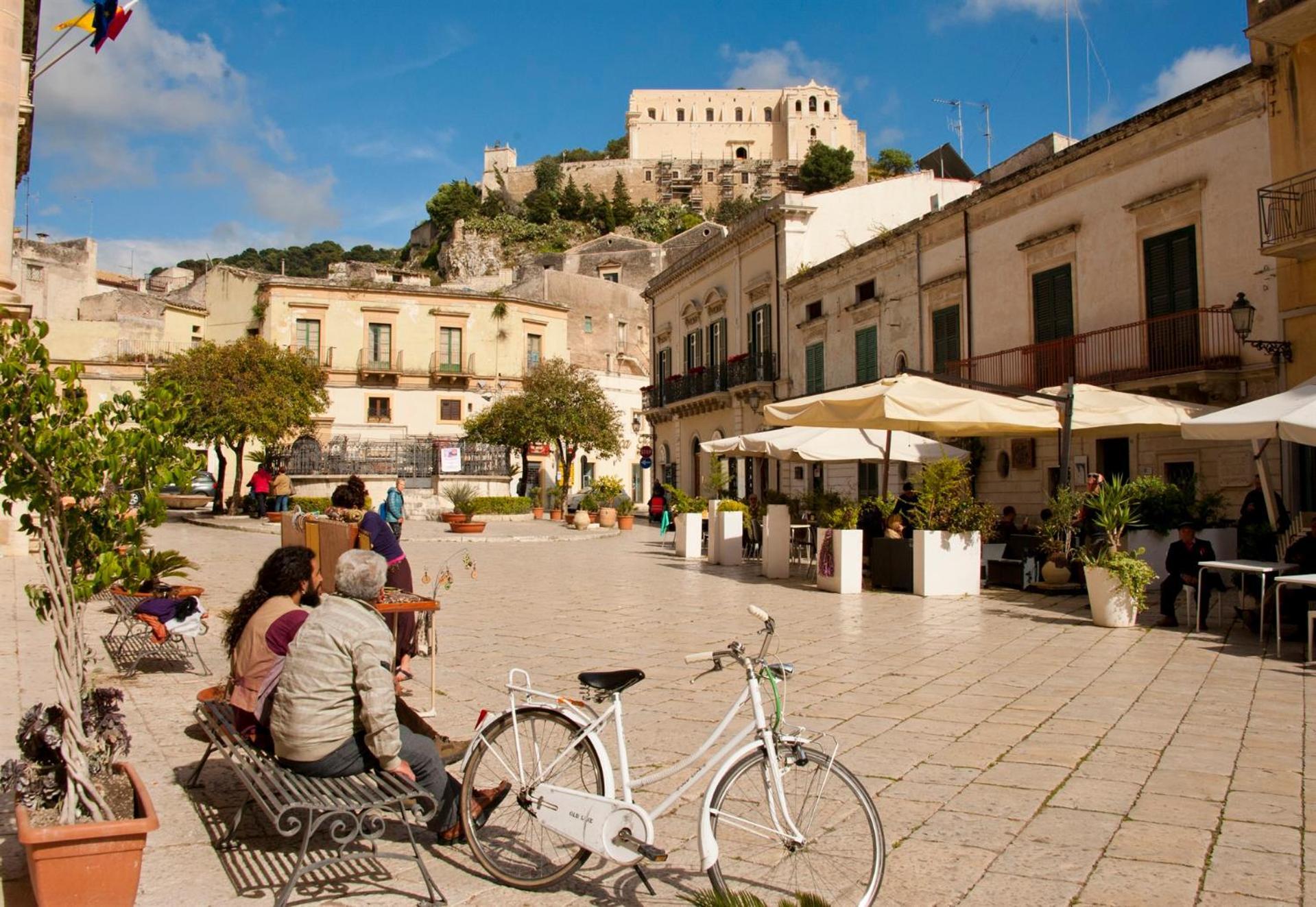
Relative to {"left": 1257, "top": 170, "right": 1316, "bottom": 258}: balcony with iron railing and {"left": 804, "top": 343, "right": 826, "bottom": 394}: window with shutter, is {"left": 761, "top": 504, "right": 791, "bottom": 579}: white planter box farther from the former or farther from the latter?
{"left": 804, "top": 343, "right": 826, "bottom": 394}: window with shutter

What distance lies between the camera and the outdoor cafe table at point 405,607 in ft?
18.5

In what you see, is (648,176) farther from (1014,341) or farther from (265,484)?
(1014,341)

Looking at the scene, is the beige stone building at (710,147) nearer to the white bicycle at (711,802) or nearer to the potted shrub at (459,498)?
the potted shrub at (459,498)

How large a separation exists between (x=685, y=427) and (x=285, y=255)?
273 feet

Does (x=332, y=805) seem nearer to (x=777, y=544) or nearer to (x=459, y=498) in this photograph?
(x=777, y=544)

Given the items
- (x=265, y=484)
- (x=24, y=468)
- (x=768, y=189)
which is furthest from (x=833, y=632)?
(x=768, y=189)

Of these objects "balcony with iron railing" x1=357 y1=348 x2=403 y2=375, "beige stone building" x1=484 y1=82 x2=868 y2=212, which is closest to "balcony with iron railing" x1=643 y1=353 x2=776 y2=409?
"balcony with iron railing" x1=357 y1=348 x2=403 y2=375

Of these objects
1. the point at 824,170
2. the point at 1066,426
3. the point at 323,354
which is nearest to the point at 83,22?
the point at 1066,426

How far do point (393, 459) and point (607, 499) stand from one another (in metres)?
7.41

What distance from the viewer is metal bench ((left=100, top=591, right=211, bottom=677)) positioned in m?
7.15

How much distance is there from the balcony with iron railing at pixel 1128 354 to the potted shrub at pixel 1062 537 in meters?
4.09

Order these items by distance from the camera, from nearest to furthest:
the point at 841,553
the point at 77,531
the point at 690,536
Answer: the point at 77,531 → the point at 841,553 → the point at 690,536

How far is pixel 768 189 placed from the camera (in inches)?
3575

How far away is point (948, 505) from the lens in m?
11.6
